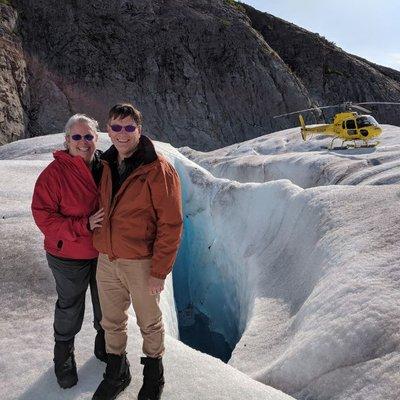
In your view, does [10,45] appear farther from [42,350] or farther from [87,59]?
[42,350]

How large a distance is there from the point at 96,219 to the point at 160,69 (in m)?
40.3

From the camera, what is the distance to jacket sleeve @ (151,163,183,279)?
10.00ft

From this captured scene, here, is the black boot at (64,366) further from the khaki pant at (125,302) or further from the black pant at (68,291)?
the khaki pant at (125,302)

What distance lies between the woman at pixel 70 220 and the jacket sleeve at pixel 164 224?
56 cm

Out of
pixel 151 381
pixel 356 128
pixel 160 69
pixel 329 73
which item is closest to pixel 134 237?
pixel 151 381

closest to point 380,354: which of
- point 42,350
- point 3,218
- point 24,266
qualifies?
point 42,350

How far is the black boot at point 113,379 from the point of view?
3.25 metres

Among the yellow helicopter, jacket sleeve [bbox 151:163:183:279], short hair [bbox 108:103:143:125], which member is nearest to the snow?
jacket sleeve [bbox 151:163:183:279]

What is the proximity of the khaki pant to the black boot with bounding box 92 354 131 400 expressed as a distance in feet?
0.23

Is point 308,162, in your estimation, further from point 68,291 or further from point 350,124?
point 68,291

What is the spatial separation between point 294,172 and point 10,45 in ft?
96.6

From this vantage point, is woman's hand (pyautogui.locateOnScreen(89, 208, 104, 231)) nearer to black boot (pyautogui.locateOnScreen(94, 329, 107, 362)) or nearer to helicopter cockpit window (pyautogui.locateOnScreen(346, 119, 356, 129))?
black boot (pyautogui.locateOnScreen(94, 329, 107, 362))

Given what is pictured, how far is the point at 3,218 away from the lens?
20.7ft

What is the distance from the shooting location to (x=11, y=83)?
32.8 meters
